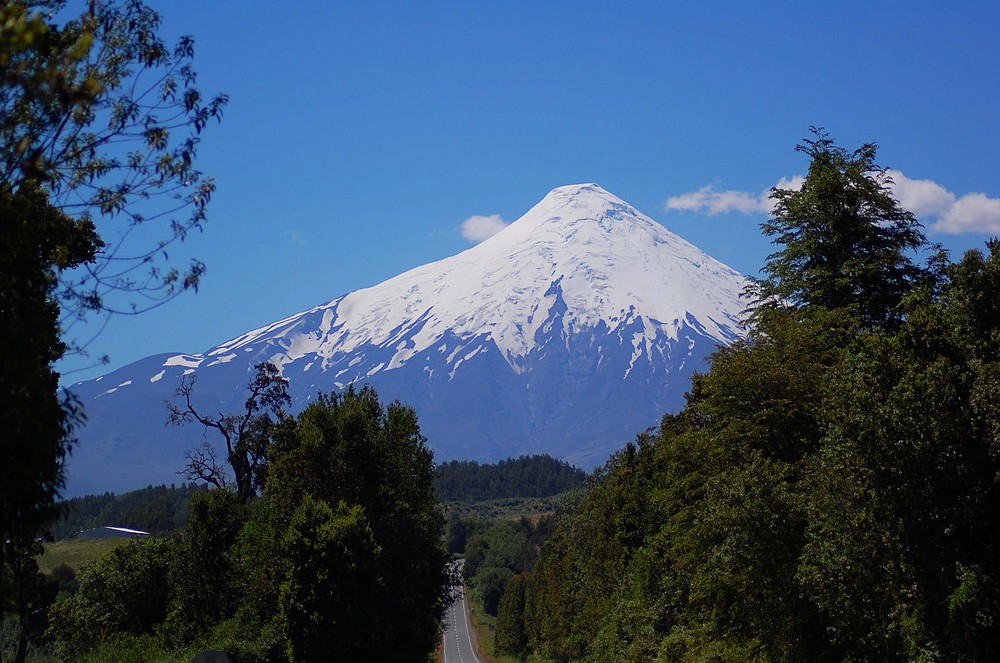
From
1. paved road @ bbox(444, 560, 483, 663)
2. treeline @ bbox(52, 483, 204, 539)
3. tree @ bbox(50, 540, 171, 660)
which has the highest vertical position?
treeline @ bbox(52, 483, 204, 539)

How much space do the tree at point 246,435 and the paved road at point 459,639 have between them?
27391 millimetres

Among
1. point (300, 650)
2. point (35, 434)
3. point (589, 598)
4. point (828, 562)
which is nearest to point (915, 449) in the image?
point (828, 562)

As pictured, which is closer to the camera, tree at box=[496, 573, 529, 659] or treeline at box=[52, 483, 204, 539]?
tree at box=[496, 573, 529, 659]

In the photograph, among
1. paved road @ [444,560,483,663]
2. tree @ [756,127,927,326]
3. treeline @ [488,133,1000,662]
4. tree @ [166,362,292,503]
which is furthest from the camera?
paved road @ [444,560,483,663]

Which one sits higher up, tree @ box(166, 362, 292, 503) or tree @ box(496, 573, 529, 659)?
tree @ box(166, 362, 292, 503)

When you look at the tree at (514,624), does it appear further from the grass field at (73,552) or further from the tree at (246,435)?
the tree at (246,435)

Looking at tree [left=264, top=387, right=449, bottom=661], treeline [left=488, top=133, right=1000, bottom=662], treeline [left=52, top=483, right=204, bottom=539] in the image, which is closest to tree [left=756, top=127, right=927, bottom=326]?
treeline [left=488, top=133, right=1000, bottom=662]

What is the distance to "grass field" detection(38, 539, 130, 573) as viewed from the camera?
9500cm

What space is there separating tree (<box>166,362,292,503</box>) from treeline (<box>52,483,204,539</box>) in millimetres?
73549

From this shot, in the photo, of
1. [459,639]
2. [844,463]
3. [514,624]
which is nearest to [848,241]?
[844,463]

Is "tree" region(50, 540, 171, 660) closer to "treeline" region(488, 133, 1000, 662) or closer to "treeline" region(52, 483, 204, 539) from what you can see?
"treeline" region(488, 133, 1000, 662)

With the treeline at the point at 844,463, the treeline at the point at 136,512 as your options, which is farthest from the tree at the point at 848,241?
the treeline at the point at 136,512

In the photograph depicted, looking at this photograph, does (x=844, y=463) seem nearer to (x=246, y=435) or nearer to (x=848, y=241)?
(x=848, y=241)

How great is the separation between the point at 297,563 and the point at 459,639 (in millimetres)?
79580
